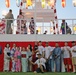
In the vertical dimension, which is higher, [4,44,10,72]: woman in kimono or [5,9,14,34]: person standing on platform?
[5,9,14,34]: person standing on platform

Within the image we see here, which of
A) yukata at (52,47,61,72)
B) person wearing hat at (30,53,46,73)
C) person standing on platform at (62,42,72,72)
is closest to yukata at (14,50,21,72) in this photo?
person wearing hat at (30,53,46,73)

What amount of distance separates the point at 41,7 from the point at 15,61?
27.0 ft

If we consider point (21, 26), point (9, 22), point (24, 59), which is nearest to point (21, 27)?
point (21, 26)

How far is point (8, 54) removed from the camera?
16516 millimetres

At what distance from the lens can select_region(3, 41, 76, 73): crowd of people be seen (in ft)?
52.7

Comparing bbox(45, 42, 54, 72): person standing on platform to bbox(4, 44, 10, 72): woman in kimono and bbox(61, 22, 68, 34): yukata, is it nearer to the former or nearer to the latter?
bbox(4, 44, 10, 72): woman in kimono

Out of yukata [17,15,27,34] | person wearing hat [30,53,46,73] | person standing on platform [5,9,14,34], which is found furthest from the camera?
yukata [17,15,27,34]

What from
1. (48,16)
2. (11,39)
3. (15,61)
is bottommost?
(15,61)

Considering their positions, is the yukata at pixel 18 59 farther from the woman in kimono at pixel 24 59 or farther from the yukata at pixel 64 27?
the yukata at pixel 64 27

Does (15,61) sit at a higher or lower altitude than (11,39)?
lower

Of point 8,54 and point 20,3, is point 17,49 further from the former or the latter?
point 20,3

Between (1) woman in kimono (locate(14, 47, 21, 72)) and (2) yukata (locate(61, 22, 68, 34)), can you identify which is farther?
(2) yukata (locate(61, 22, 68, 34))

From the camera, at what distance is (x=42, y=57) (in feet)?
51.9

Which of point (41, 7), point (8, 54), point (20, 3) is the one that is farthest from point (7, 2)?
point (8, 54)
